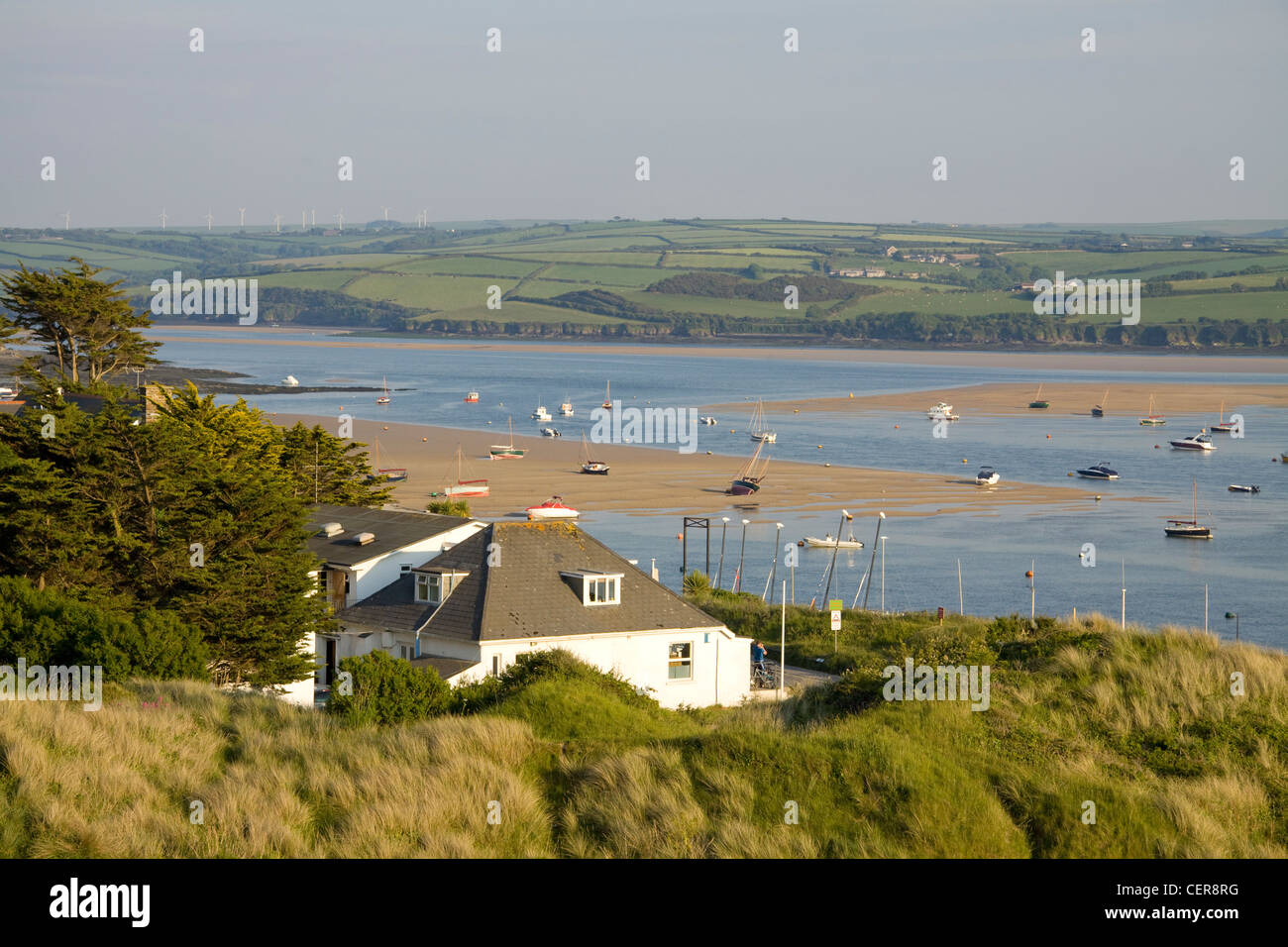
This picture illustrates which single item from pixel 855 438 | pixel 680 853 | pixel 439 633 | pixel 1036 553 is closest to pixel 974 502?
pixel 1036 553

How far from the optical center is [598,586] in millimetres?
31203

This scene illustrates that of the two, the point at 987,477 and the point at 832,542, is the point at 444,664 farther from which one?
the point at 987,477

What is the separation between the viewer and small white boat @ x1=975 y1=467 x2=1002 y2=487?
85875 millimetres

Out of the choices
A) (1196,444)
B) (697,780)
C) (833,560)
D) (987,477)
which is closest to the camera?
(697,780)

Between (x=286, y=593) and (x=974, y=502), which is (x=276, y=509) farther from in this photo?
(x=974, y=502)

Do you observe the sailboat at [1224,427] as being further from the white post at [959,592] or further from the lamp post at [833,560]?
the white post at [959,592]

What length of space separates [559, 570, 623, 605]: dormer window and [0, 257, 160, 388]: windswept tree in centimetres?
2645

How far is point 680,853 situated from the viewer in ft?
41.9

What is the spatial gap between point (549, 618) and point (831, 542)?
37.8m

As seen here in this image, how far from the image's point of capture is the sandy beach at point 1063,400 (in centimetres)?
13588

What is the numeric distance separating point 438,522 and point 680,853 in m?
24.8

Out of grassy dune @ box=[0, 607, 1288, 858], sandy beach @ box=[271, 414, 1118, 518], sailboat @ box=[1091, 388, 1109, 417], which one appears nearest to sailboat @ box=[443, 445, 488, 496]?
sandy beach @ box=[271, 414, 1118, 518]

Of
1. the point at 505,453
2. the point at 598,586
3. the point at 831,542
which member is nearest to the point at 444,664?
the point at 598,586

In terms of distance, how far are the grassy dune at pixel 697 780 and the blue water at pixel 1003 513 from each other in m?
35.8
